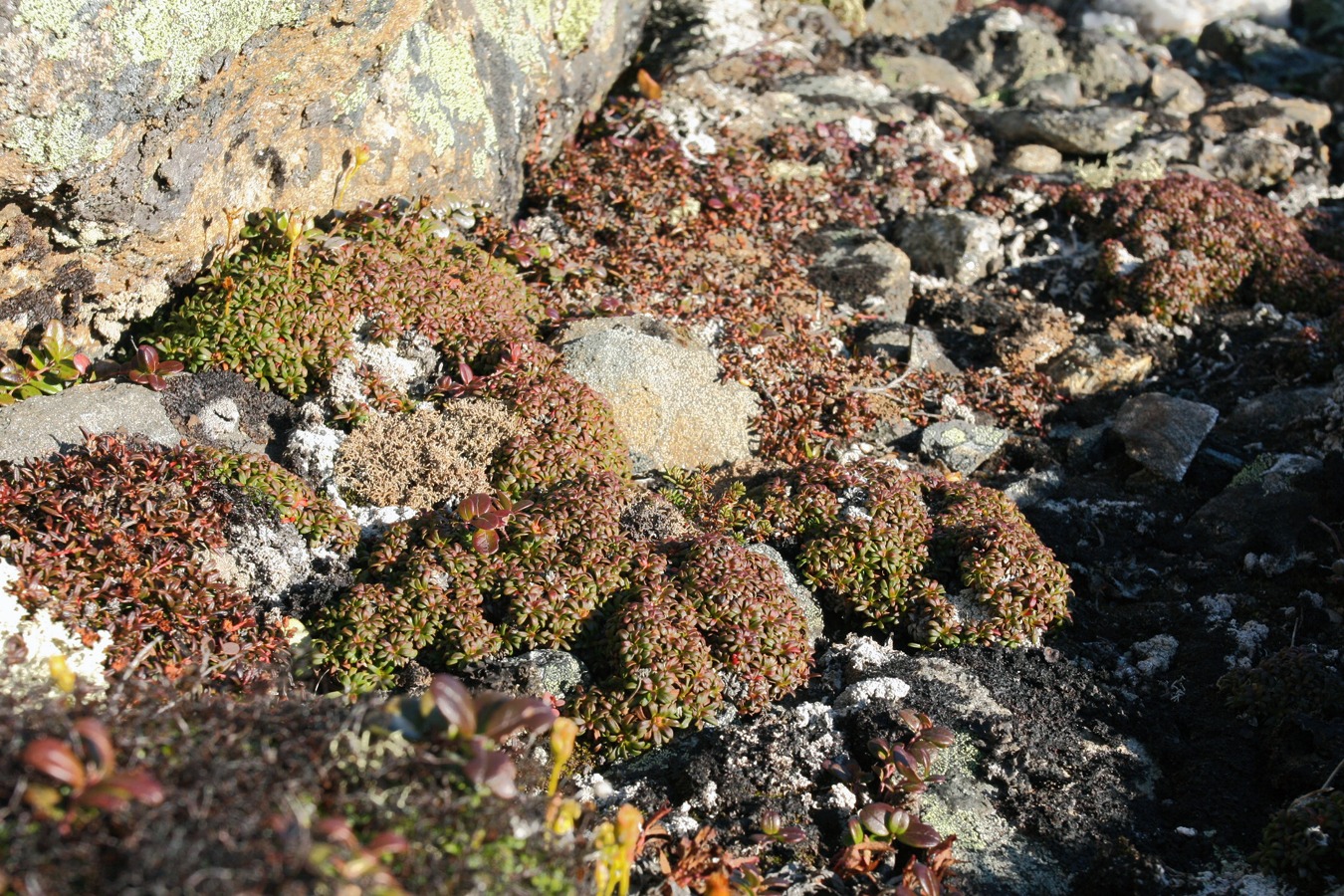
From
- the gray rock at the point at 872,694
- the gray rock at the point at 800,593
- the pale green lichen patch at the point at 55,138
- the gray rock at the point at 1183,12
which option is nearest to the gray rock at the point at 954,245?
the gray rock at the point at 800,593

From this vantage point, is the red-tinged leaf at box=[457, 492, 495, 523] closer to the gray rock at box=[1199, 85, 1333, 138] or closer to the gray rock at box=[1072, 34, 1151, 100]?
the gray rock at box=[1199, 85, 1333, 138]

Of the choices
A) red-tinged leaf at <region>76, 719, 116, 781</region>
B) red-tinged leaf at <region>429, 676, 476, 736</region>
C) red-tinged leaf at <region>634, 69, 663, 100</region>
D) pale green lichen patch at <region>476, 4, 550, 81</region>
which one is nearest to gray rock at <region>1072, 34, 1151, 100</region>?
red-tinged leaf at <region>634, 69, 663, 100</region>

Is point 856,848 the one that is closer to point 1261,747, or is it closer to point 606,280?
point 1261,747

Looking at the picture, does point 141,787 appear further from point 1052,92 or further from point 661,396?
point 1052,92

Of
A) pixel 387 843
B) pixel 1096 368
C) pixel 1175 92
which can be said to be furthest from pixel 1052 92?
pixel 387 843

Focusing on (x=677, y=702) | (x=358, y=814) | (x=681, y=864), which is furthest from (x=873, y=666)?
(x=358, y=814)
